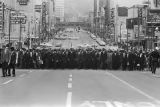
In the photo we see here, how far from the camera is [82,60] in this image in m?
39.1

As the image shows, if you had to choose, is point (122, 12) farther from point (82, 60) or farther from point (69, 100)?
point (69, 100)

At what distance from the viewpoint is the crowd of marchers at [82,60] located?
125 ft

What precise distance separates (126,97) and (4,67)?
12.8 meters

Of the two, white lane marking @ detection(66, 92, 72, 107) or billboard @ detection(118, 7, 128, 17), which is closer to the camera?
white lane marking @ detection(66, 92, 72, 107)

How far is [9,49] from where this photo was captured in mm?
26922

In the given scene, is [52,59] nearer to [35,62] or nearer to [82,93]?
[35,62]

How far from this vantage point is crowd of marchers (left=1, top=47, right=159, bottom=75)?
38.0 m

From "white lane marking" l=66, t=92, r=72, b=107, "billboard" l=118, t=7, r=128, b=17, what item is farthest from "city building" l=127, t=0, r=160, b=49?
"white lane marking" l=66, t=92, r=72, b=107

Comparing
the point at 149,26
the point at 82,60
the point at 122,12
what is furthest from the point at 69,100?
the point at 122,12

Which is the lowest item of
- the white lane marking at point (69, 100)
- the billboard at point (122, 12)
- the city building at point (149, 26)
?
the white lane marking at point (69, 100)

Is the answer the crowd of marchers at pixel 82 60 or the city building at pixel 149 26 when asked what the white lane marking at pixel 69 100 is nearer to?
the crowd of marchers at pixel 82 60

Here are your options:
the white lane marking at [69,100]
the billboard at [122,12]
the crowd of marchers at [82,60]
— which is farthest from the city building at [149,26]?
the white lane marking at [69,100]

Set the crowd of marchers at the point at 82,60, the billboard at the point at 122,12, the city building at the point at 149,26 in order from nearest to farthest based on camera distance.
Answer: the crowd of marchers at the point at 82,60 < the city building at the point at 149,26 < the billboard at the point at 122,12

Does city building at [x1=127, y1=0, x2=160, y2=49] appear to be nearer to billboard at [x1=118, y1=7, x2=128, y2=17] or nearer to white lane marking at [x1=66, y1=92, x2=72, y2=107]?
billboard at [x1=118, y1=7, x2=128, y2=17]
